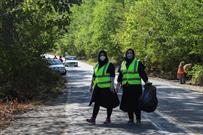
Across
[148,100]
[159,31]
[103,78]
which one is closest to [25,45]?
[103,78]

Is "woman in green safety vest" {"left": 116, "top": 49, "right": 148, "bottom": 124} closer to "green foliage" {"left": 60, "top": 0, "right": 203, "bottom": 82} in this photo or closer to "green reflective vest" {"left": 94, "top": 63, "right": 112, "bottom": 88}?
"green reflective vest" {"left": 94, "top": 63, "right": 112, "bottom": 88}

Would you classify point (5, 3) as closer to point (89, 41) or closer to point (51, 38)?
point (51, 38)

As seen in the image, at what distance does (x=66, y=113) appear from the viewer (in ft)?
52.8

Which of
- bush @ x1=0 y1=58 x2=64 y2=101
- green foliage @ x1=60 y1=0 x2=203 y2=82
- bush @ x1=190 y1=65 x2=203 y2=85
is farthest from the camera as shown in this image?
bush @ x1=190 y1=65 x2=203 y2=85

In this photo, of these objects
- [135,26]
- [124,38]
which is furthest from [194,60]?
[124,38]

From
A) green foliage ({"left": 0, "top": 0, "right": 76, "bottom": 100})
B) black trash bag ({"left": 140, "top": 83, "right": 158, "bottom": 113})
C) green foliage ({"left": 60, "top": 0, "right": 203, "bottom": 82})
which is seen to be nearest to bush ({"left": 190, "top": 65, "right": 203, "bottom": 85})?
green foliage ({"left": 60, "top": 0, "right": 203, "bottom": 82})

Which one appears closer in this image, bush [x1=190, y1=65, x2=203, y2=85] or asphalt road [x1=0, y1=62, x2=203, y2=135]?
asphalt road [x1=0, y1=62, x2=203, y2=135]

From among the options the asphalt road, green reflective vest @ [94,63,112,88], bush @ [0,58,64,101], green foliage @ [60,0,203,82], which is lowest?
the asphalt road

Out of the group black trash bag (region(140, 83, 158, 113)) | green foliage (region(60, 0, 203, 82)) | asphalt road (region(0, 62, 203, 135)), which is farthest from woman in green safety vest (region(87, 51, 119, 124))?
green foliage (region(60, 0, 203, 82))

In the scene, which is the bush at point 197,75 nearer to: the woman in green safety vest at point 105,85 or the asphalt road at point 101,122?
the asphalt road at point 101,122

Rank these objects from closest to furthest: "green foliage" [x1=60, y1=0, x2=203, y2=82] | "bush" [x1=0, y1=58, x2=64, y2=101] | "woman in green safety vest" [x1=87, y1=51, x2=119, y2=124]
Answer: "woman in green safety vest" [x1=87, y1=51, x2=119, y2=124], "bush" [x1=0, y1=58, x2=64, y2=101], "green foliage" [x1=60, y1=0, x2=203, y2=82]

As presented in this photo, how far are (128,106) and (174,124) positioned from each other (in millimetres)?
1315

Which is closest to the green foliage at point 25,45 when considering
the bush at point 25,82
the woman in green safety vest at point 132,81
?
the bush at point 25,82

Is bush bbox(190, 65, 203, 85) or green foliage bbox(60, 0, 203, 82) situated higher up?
green foliage bbox(60, 0, 203, 82)
